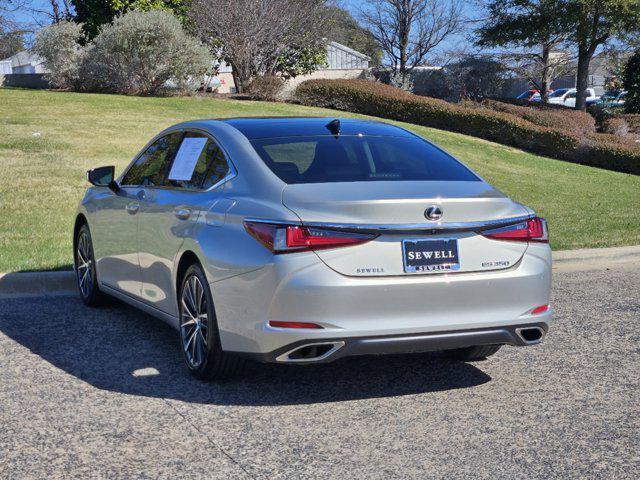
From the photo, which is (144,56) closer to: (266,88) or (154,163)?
(266,88)

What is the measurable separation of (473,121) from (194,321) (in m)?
22.1

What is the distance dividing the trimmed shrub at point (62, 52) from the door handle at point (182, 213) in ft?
82.2

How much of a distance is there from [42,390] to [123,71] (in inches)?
924

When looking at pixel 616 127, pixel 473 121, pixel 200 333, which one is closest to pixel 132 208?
pixel 200 333

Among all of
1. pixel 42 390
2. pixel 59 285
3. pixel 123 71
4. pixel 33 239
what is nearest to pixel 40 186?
pixel 33 239

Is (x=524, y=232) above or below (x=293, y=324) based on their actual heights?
above

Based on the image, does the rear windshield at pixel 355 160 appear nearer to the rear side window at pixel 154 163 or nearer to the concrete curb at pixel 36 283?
the rear side window at pixel 154 163

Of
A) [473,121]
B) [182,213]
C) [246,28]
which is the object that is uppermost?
[246,28]

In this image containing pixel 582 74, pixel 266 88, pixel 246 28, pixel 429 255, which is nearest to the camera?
pixel 429 255

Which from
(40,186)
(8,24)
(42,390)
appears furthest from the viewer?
(8,24)

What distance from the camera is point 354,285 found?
16.5 ft

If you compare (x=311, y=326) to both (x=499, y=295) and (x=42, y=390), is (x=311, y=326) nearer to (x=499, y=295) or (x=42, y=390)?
(x=499, y=295)

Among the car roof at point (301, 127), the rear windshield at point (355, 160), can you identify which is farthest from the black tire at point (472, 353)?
the car roof at point (301, 127)

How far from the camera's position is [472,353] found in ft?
21.2
